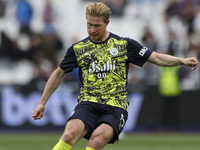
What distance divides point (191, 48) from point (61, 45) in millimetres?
3934

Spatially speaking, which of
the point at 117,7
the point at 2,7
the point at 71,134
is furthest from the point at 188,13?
the point at 71,134

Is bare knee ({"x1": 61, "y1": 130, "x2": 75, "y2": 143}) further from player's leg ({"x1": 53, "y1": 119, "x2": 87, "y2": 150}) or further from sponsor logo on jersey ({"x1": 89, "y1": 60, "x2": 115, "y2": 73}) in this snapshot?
sponsor logo on jersey ({"x1": 89, "y1": 60, "x2": 115, "y2": 73})

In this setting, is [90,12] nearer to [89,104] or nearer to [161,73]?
[89,104]

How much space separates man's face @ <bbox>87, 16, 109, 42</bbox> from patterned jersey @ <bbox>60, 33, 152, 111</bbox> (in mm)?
119

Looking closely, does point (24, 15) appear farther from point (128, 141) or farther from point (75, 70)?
point (128, 141)

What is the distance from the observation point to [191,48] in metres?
16.4

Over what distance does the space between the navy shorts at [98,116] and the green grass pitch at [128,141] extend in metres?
5.05

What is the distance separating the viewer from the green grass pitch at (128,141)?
12359 millimetres

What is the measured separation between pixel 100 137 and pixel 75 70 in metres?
9.08

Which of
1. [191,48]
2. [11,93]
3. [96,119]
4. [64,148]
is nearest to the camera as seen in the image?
[64,148]

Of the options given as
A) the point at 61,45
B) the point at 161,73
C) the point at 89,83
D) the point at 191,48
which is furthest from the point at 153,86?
the point at 89,83

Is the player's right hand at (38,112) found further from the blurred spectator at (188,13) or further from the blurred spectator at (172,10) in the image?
the blurred spectator at (172,10)

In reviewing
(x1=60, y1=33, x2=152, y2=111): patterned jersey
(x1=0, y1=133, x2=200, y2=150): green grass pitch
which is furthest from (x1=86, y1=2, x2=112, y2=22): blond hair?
(x1=0, y1=133, x2=200, y2=150): green grass pitch

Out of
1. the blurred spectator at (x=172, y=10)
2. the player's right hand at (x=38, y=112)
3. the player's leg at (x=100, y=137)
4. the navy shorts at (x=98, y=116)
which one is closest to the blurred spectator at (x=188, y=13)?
the blurred spectator at (x=172, y=10)
